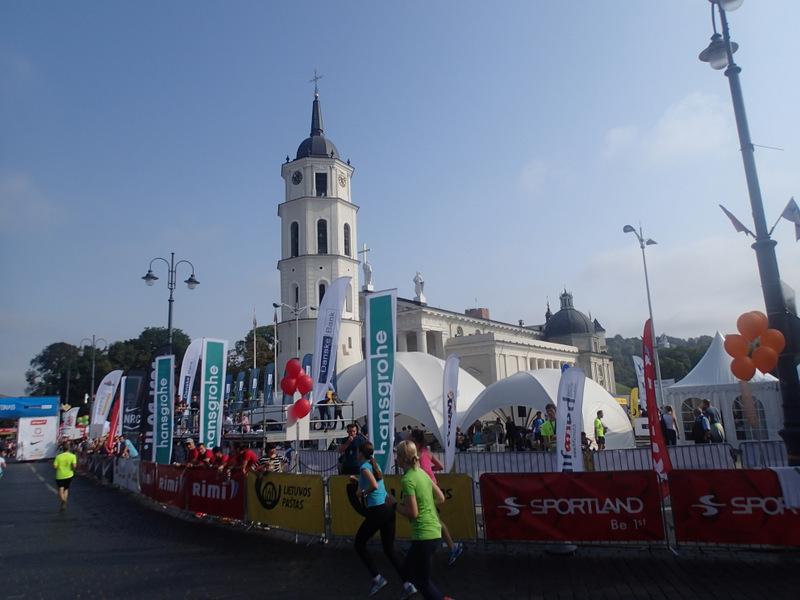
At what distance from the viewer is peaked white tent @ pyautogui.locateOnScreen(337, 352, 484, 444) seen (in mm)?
28234

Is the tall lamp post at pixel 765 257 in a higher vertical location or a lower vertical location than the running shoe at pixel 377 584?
higher

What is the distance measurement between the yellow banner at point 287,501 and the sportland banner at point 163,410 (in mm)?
6397

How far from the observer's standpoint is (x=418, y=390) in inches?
1156

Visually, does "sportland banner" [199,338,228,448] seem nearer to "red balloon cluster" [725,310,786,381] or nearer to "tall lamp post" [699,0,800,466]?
"red balloon cluster" [725,310,786,381]

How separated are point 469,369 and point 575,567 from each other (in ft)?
199

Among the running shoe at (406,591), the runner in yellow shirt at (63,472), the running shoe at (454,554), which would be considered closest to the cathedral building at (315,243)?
the runner in yellow shirt at (63,472)

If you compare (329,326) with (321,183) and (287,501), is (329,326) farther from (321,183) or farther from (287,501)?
(321,183)

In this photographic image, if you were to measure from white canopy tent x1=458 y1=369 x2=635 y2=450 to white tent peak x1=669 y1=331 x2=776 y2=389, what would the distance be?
3.72 metres

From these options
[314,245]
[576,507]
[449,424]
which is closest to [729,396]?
[449,424]

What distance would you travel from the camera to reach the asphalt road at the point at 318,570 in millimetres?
6418

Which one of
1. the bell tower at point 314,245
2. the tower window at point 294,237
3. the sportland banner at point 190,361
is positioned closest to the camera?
the sportland banner at point 190,361

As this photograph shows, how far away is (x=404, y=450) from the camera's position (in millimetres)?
5590

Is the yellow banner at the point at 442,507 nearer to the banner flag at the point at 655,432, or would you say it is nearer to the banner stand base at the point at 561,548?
the banner stand base at the point at 561,548

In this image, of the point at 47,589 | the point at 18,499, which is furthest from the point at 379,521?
the point at 18,499
